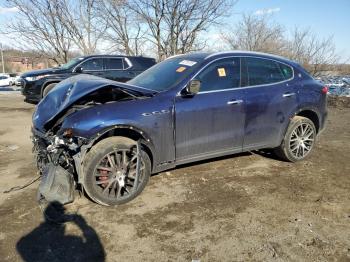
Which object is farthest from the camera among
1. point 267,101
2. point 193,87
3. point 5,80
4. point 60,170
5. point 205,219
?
point 5,80

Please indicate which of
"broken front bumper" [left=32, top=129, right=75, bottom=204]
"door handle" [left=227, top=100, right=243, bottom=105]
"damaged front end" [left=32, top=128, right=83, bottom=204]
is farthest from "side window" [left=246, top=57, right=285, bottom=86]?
"broken front bumper" [left=32, top=129, right=75, bottom=204]

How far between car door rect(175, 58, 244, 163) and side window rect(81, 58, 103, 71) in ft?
24.0

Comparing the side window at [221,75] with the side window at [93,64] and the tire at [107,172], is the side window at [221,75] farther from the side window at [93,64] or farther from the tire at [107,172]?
the side window at [93,64]

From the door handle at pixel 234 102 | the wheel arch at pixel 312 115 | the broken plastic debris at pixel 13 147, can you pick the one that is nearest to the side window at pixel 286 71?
the wheel arch at pixel 312 115

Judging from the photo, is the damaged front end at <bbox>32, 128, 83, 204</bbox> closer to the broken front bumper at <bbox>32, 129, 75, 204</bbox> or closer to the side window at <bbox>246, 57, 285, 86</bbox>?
the broken front bumper at <bbox>32, 129, 75, 204</bbox>

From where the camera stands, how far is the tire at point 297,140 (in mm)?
5566

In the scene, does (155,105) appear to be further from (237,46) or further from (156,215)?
(237,46)

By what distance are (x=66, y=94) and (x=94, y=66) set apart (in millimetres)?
7269

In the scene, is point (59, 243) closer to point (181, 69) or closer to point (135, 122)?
point (135, 122)

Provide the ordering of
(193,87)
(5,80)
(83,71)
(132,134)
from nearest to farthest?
(132,134) < (193,87) < (83,71) < (5,80)

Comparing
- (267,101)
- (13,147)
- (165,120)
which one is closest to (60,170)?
(165,120)

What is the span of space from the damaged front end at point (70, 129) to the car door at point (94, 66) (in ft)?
23.0

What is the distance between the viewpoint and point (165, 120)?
173 inches

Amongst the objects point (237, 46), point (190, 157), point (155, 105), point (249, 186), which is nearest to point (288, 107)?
point (249, 186)
